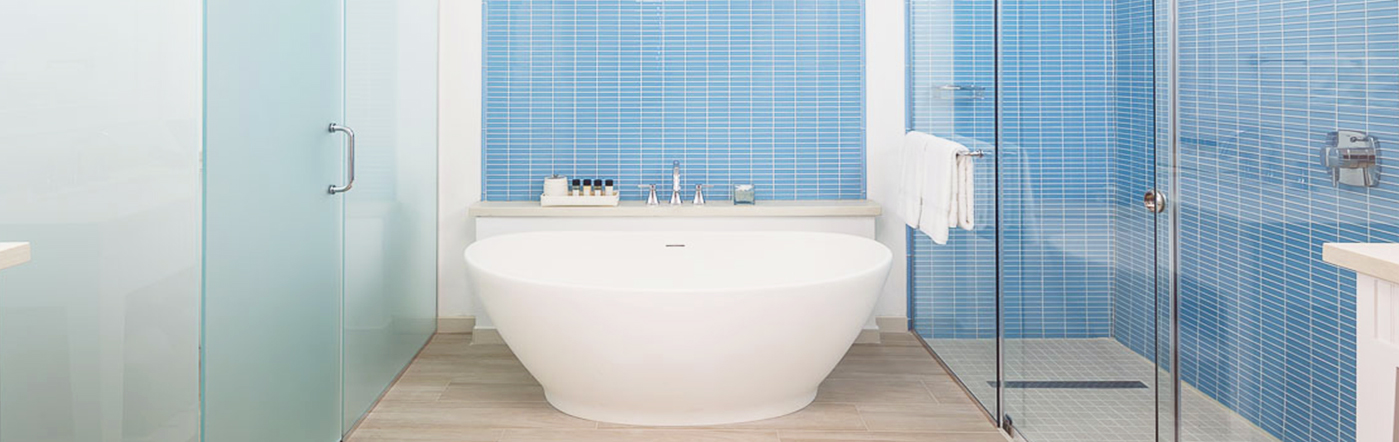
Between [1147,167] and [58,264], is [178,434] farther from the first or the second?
[1147,167]

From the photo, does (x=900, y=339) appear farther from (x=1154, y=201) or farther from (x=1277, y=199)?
(x=1277, y=199)

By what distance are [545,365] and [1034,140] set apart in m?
1.49

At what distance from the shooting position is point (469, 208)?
12.8 feet

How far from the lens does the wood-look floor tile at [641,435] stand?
2.76 m

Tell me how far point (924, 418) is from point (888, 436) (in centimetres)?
22

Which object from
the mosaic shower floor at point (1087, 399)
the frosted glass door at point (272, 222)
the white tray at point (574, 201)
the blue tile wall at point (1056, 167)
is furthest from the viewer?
the white tray at point (574, 201)

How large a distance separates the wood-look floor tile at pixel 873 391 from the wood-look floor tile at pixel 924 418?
0.07m

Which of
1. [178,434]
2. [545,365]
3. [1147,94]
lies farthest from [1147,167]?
[178,434]

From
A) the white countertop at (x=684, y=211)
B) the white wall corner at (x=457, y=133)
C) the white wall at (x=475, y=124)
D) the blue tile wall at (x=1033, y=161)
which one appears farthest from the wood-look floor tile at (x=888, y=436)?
the white wall corner at (x=457, y=133)

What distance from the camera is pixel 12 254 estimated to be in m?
1.13

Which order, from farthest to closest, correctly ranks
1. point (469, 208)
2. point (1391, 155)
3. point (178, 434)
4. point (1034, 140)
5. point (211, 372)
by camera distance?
point (469, 208) < point (1034, 140) < point (211, 372) < point (178, 434) < point (1391, 155)

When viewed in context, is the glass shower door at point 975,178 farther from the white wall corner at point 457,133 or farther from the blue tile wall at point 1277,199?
the white wall corner at point 457,133

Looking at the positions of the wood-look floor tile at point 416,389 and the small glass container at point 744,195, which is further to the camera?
the small glass container at point 744,195

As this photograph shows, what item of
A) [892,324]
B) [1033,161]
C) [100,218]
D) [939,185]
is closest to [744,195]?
[892,324]
